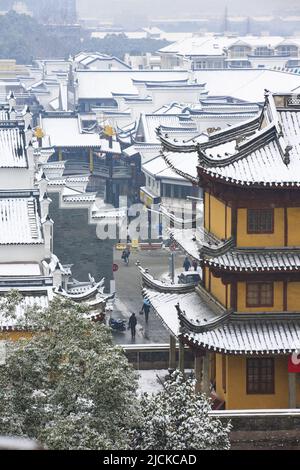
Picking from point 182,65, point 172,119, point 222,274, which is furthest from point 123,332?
point 182,65

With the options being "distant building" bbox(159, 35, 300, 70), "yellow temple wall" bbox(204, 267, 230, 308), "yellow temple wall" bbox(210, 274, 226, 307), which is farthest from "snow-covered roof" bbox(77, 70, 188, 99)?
"yellow temple wall" bbox(210, 274, 226, 307)

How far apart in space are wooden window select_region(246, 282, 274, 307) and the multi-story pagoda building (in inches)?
1.0

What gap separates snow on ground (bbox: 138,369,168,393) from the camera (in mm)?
37906

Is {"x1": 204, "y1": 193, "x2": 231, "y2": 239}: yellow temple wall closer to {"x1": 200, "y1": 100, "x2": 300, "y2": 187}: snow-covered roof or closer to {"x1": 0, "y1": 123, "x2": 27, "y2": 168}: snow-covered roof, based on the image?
{"x1": 200, "y1": 100, "x2": 300, "y2": 187}: snow-covered roof

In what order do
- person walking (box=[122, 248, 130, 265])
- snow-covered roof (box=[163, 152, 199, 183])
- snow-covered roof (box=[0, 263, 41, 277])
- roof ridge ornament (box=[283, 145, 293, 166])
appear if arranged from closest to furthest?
1. roof ridge ornament (box=[283, 145, 293, 166])
2. snow-covered roof (box=[163, 152, 199, 183])
3. snow-covered roof (box=[0, 263, 41, 277])
4. person walking (box=[122, 248, 130, 265])

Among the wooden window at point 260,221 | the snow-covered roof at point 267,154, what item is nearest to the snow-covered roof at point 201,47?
the snow-covered roof at point 267,154

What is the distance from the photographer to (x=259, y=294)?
35.7m

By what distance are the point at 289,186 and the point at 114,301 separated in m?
24.0

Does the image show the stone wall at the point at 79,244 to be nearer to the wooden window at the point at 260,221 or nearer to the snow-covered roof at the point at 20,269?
the snow-covered roof at the point at 20,269

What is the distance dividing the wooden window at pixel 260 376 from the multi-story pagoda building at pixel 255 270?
26 millimetres

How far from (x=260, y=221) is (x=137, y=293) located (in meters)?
24.9

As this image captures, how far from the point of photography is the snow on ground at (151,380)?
124 ft

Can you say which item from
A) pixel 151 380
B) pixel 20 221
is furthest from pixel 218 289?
pixel 20 221

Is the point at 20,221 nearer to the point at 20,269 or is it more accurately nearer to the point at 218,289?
the point at 20,269
